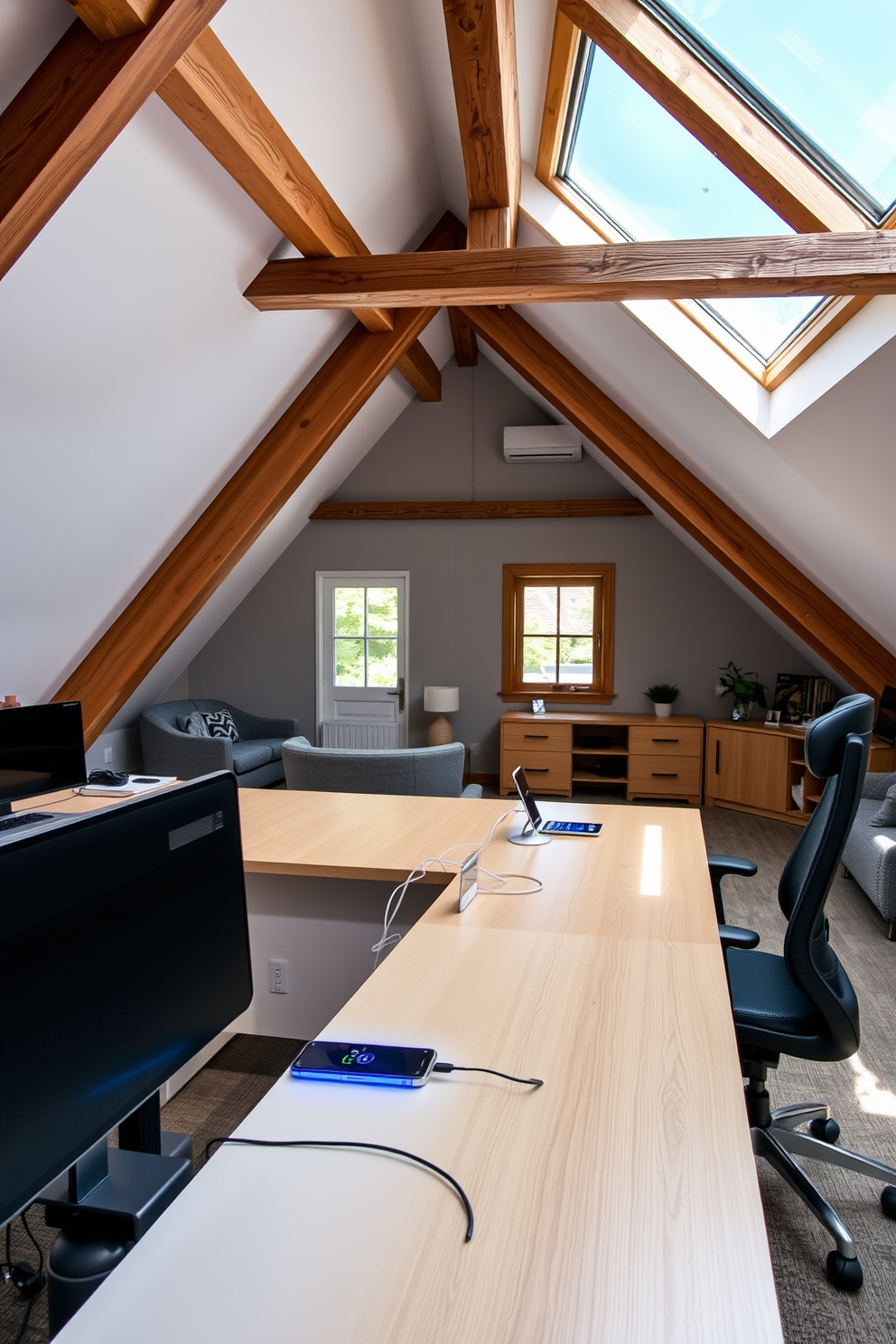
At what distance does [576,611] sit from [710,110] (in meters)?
4.63

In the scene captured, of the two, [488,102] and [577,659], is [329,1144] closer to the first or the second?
[488,102]

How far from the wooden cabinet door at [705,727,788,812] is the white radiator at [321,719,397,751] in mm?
2693

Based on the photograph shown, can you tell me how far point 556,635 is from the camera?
733 centimetres

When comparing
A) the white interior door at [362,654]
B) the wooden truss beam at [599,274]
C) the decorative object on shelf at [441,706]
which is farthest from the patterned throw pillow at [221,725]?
the wooden truss beam at [599,274]

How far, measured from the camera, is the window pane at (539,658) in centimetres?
735

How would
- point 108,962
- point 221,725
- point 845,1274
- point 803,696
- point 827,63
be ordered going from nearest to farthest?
point 108,962
point 845,1274
point 827,63
point 803,696
point 221,725

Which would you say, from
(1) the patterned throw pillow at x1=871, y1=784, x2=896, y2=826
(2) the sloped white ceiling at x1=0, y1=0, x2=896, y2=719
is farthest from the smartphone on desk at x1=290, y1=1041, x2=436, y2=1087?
(1) the patterned throw pillow at x1=871, y1=784, x2=896, y2=826

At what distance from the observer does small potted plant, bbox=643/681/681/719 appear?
6.88 meters

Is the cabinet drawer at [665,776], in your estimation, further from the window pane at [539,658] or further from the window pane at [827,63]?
the window pane at [827,63]

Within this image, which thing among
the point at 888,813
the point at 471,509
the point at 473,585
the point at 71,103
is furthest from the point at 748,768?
the point at 71,103

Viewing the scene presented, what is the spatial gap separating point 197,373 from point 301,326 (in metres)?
0.82

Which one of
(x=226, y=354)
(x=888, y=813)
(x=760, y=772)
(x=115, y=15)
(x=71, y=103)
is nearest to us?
(x=115, y=15)

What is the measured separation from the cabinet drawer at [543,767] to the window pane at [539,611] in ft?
3.79

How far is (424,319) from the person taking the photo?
5.00 meters
